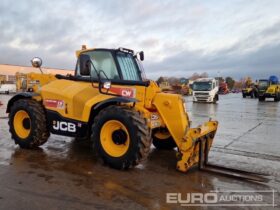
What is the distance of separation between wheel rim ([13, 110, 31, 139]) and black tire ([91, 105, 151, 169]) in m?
2.12

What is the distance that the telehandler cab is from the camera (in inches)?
206

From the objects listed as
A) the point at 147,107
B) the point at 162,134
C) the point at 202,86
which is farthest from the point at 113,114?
the point at 202,86

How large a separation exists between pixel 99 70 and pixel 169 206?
3358 millimetres

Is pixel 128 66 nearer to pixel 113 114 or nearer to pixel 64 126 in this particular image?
pixel 113 114

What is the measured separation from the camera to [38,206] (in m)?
3.78

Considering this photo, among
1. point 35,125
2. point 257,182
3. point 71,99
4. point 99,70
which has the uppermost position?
point 99,70

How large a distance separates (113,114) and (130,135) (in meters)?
0.51

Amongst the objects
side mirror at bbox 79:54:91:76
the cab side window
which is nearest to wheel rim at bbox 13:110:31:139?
the cab side window

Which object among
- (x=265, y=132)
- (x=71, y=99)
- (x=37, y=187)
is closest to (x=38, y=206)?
(x=37, y=187)

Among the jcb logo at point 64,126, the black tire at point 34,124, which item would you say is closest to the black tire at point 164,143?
the jcb logo at point 64,126

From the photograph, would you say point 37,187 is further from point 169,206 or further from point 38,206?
point 169,206
